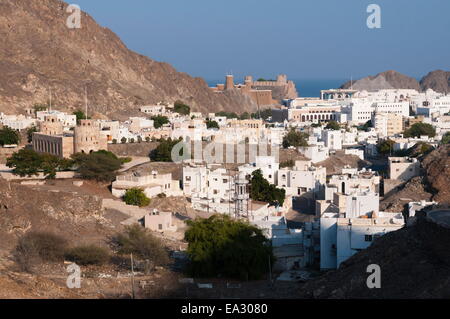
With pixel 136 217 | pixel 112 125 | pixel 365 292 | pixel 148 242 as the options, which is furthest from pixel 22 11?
pixel 365 292

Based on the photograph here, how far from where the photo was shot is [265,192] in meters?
34.2

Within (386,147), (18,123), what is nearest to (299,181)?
(386,147)

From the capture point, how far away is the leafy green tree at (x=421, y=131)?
186 ft

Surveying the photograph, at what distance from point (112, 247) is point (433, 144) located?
81.0 feet

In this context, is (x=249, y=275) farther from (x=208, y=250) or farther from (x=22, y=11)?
(x=22, y=11)

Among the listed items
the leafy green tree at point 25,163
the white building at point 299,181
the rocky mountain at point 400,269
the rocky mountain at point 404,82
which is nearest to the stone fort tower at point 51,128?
the leafy green tree at point 25,163

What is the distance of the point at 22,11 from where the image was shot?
70438 millimetres

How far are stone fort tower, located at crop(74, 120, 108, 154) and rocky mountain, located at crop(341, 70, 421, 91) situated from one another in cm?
9253

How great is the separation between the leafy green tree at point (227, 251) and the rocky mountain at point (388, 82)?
356ft

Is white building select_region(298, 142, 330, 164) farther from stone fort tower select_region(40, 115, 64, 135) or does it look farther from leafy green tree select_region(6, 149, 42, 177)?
leafy green tree select_region(6, 149, 42, 177)

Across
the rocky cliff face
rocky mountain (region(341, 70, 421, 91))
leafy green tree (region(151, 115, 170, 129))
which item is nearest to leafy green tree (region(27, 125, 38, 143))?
leafy green tree (region(151, 115, 170, 129))

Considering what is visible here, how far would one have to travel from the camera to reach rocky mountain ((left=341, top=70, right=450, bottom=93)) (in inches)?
5261

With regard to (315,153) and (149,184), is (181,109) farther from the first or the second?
(149,184)

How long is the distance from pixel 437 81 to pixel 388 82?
753 centimetres
